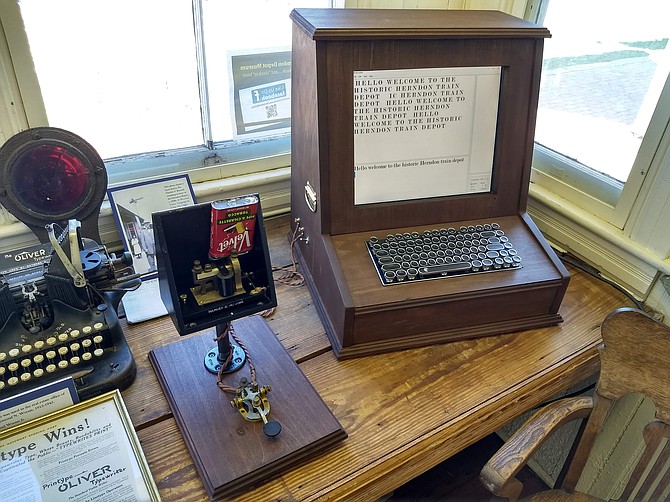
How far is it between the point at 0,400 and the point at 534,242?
950mm

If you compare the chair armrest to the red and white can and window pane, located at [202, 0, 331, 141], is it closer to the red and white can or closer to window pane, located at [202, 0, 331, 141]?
the red and white can

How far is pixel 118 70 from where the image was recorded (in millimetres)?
1117

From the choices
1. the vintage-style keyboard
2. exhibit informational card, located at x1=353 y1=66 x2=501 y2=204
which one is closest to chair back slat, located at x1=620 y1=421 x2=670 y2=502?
the vintage-style keyboard

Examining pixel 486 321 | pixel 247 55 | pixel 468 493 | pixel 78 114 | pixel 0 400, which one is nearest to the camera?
pixel 0 400

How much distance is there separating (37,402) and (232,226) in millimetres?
371

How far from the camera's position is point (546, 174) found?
4.30 ft

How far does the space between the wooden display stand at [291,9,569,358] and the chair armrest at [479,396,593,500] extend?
7.1 inches

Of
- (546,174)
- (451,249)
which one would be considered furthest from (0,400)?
(546,174)

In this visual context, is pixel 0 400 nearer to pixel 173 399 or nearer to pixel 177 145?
pixel 173 399

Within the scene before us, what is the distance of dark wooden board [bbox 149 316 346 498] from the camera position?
29.4 inches

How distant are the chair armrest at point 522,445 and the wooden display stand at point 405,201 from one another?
0.18 metres

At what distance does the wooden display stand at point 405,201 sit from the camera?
0.93 metres

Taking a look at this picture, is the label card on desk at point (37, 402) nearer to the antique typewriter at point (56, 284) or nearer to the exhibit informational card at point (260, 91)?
the antique typewriter at point (56, 284)

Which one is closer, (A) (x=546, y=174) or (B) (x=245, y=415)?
(B) (x=245, y=415)
